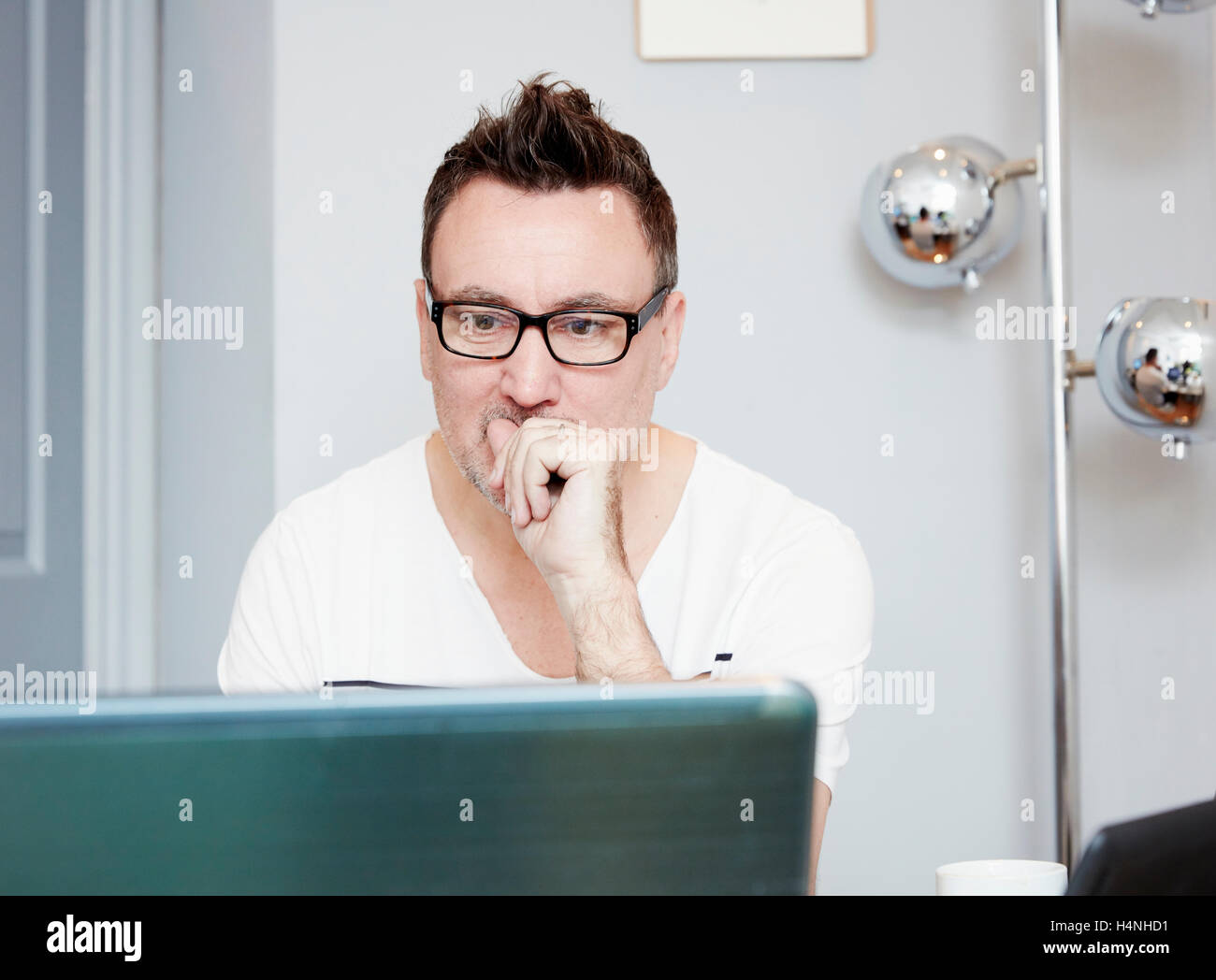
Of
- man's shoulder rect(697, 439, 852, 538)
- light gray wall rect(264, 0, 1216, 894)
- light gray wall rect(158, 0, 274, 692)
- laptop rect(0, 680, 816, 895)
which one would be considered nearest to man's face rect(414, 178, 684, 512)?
man's shoulder rect(697, 439, 852, 538)

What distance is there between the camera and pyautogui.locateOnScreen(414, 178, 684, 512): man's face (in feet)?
4.08

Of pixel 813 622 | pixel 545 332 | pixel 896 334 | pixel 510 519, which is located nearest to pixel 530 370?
pixel 545 332

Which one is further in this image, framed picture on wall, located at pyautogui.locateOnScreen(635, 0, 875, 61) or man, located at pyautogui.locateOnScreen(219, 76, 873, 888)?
framed picture on wall, located at pyautogui.locateOnScreen(635, 0, 875, 61)

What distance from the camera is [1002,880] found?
58cm

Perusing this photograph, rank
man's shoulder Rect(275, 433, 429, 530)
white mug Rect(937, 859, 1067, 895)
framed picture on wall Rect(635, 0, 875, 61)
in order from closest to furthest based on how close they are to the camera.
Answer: white mug Rect(937, 859, 1067, 895) < man's shoulder Rect(275, 433, 429, 530) < framed picture on wall Rect(635, 0, 875, 61)

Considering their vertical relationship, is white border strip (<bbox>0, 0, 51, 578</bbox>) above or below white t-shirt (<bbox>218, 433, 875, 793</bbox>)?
above

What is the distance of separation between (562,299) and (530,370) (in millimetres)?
88

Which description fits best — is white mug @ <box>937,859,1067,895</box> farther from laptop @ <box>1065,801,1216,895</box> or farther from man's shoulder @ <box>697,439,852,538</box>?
man's shoulder @ <box>697,439,852,538</box>

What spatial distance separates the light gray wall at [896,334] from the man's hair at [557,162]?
12.8 inches

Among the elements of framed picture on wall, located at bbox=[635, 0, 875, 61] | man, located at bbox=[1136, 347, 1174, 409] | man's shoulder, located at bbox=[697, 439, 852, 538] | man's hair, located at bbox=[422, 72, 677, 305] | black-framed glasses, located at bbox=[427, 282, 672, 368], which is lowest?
man's shoulder, located at bbox=[697, 439, 852, 538]

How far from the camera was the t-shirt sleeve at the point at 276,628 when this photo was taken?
4.13 ft
